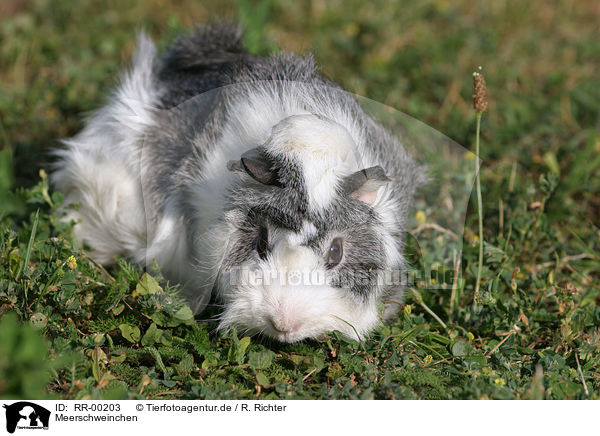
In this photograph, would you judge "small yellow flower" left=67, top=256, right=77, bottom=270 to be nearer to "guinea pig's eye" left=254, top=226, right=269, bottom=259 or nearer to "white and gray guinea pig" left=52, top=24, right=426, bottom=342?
"white and gray guinea pig" left=52, top=24, right=426, bottom=342

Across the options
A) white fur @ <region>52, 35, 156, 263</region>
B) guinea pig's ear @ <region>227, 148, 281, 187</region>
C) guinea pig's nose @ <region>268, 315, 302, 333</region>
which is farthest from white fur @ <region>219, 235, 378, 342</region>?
white fur @ <region>52, 35, 156, 263</region>

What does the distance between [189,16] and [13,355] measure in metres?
5.86

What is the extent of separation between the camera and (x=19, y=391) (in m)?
2.55

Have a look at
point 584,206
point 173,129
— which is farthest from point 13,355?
point 584,206

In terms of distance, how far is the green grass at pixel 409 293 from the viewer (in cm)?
327

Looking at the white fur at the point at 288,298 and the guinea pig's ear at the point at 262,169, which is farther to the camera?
the guinea pig's ear at the point at 262,169

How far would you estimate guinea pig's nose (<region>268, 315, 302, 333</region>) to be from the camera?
10.1ft

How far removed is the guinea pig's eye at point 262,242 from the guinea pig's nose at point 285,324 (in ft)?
1.22

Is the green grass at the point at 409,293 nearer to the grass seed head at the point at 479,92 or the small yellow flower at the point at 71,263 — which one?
the small yellow flower at the point at 71,263

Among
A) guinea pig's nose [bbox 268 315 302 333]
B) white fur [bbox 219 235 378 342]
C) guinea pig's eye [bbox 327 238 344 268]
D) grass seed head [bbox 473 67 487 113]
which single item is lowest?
guinea pig's nose [bbox 268 315 302 333]

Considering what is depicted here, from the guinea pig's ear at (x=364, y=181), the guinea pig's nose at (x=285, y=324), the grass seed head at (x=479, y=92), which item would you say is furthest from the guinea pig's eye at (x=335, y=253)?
the grass seed head at (x=479, y=92)
